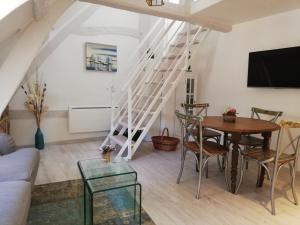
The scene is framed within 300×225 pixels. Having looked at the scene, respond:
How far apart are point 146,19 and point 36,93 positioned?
2834mm

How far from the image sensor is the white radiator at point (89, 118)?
4.51m

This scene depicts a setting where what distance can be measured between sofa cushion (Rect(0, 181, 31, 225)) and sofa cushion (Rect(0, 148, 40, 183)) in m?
0.13

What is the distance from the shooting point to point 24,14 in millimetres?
2184

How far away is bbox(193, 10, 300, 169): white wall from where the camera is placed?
128 inches

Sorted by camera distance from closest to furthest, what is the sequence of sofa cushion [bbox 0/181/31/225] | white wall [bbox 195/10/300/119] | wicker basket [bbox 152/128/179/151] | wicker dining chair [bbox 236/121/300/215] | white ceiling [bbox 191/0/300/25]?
sofa cushion [bbox 0/181/31/225] < wicker dining chair [bbox 236/121/300/215] < white ceiling [bbox 191/0/300/25] < white wall [bbox 195/10/300/119] < wicker basket [bbox 152/128/179/151]

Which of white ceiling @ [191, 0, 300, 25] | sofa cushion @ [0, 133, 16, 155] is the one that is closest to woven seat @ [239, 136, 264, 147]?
white ceiling @ [191, 0, 300, 25]

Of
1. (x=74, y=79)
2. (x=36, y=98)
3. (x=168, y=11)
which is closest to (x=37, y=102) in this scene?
(x=36, y=98)

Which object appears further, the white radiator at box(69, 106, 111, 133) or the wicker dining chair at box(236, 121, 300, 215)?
the white radiator at box(69, 106, 111, 133)

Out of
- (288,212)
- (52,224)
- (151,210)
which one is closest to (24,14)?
(52,224)

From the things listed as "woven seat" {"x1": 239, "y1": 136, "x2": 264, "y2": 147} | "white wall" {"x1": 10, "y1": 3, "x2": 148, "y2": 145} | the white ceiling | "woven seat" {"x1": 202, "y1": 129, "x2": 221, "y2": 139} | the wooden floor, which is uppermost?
the white ceiling

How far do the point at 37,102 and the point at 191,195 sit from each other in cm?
313

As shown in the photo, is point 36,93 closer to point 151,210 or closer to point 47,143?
point 47,143

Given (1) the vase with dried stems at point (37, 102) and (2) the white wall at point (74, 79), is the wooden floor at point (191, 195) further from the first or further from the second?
(2) the white wall at point (74, 79)

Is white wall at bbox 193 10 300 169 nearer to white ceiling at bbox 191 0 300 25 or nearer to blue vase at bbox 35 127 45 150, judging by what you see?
white ceiling at bbox 191 0 300 25
